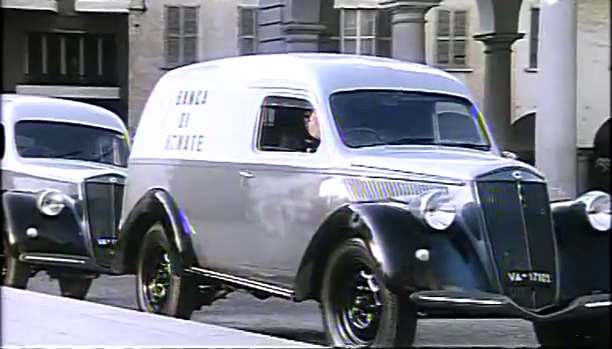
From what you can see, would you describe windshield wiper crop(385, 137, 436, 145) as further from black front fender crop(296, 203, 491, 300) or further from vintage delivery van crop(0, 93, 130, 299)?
vintage delivery van crop(0, 93, 130, 299)

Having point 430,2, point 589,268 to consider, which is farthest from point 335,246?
point 430,2

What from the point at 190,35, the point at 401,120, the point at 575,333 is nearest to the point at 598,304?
the point at 575,333

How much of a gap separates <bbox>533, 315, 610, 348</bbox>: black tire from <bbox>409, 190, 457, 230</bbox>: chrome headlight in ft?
3.32

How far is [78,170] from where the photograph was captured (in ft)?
40.8

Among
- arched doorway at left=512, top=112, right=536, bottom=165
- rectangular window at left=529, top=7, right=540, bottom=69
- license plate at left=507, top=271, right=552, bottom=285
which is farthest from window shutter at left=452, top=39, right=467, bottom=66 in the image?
license plate at left=507, top=271, right=552, bottom=285

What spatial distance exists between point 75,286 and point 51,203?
1.46m

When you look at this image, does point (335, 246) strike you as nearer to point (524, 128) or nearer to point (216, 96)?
point (216, 96)

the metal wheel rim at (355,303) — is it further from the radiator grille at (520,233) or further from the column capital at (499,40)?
the column capital at (499,40)

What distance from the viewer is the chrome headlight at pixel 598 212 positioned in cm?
832

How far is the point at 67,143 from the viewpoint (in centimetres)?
1303

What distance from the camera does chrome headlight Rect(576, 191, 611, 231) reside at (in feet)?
27.3

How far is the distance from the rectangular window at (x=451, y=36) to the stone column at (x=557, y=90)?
15.8 metres

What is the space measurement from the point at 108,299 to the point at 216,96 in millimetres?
3481

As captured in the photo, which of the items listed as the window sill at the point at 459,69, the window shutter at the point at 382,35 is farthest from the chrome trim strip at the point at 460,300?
the window shutter at the point at 382,35
